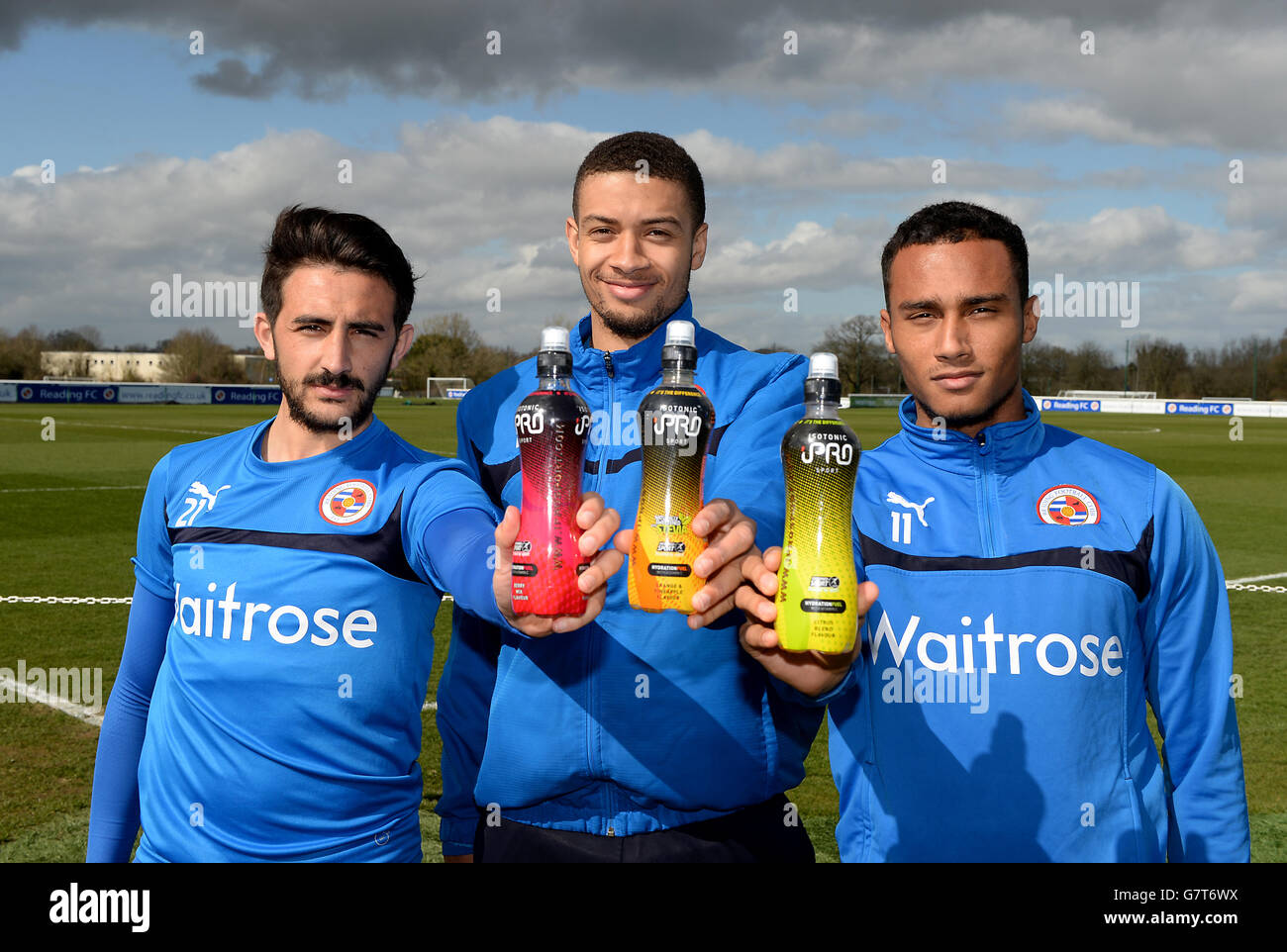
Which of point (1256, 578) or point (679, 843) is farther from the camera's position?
point (1256, 578)

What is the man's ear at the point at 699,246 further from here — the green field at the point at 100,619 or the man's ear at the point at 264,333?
the green field at the point at 100,619

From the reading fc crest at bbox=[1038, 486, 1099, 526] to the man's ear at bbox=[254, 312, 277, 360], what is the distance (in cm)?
206

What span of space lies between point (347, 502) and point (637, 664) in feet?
2.80

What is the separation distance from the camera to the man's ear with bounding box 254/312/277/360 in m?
2.74

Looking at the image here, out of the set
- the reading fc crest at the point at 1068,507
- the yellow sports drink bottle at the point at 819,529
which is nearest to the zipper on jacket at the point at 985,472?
the reading fc crest at the point at 1068,507

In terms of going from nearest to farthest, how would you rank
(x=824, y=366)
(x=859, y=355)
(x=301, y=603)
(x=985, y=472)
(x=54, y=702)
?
Result: (x=824, y=366), (x=301, y=603), (x=985, y=472), (x=54, y=702), (x=859, y=355)

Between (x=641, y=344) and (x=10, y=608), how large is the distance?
28.0ft

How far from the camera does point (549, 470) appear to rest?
2.11m

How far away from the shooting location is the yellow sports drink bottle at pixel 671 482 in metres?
2.09

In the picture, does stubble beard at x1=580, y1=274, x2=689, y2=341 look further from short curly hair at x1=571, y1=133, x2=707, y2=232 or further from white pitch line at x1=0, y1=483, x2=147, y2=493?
white pitch line at x1=0, y1=483, x2=147, y2=493

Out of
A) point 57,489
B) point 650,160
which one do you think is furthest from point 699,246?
point 57,489

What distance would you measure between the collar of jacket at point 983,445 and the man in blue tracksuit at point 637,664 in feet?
1.21

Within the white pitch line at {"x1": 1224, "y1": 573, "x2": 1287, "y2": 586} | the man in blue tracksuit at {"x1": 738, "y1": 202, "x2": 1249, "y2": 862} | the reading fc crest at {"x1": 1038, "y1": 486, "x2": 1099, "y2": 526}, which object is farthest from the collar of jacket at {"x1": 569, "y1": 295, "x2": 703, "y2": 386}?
the white pitch line at {"x1": 1224, "y1": 573, "x2": 1287, "y2": 586}

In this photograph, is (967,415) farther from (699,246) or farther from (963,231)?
(699,246)
